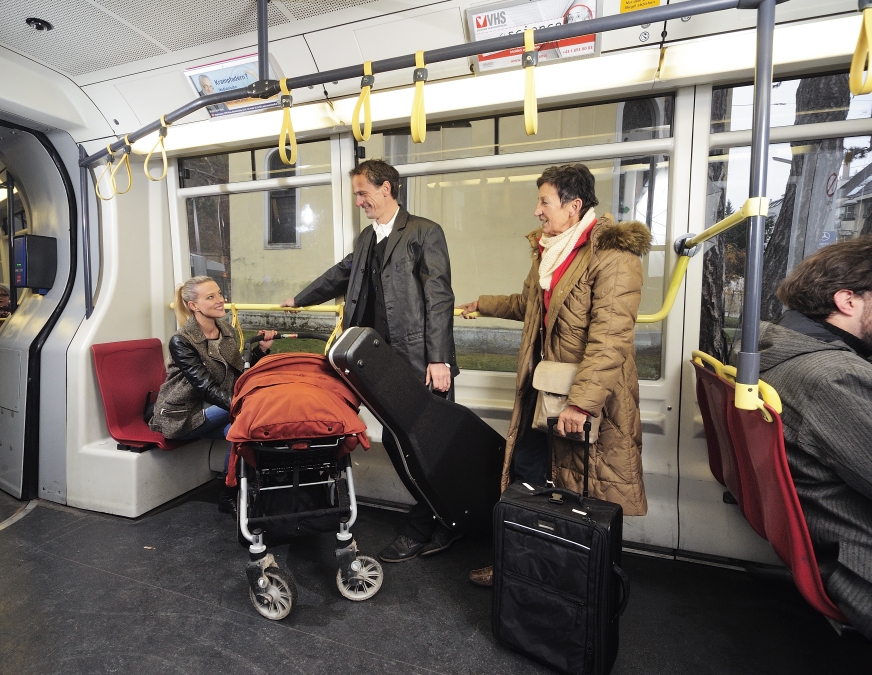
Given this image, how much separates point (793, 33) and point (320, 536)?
3.33 m

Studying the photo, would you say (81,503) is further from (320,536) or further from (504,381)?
(504,381)

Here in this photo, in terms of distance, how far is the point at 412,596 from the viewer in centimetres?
220

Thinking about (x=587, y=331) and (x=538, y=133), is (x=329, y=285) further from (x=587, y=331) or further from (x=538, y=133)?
(x=587, y=331)

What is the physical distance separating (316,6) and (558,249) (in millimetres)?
1664

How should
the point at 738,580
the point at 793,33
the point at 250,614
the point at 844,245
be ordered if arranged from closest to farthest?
the point at 844,245 → the point at 793,33 → the point at 250,614 → the point at 738,580

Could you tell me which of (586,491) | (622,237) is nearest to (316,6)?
(622,237)

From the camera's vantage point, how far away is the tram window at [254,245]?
345 cm

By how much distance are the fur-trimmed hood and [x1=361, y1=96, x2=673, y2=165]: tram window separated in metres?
0.93

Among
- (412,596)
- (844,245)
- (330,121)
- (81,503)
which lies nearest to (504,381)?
(412,596)

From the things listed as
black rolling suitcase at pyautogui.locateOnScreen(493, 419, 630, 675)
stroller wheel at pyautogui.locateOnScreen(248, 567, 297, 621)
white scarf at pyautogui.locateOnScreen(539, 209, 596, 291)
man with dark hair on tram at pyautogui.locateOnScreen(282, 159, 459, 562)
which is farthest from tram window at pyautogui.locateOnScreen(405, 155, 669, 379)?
stroller wheel at pyautogui.locateOnScreen(248, 567, 297, 621)

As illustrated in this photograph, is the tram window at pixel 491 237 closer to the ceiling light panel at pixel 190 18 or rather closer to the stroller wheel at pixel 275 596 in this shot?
the ceiling light panel at pixel 190 18

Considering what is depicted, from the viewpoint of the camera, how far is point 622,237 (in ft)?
6.16

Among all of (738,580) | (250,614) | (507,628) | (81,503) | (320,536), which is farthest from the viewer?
(81,503)

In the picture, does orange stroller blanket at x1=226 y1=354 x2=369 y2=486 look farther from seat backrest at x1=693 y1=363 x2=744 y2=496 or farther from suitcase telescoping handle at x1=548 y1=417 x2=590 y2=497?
seat backrest at x1=693 y1=363 x2=744 y2=496
